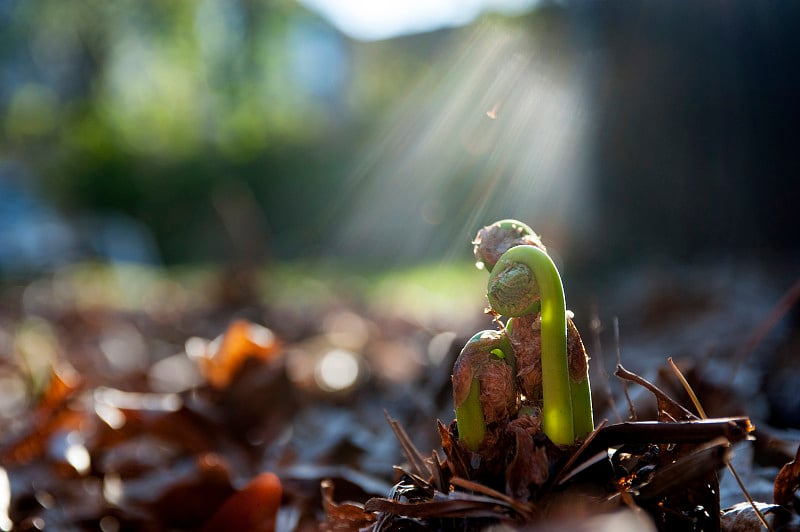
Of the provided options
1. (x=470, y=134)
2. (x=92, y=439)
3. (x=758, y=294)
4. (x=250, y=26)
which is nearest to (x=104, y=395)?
(x=92, y=439)

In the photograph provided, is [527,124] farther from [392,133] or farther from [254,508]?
[392,133]

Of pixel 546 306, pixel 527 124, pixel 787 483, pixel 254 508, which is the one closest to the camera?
pixel 546 306

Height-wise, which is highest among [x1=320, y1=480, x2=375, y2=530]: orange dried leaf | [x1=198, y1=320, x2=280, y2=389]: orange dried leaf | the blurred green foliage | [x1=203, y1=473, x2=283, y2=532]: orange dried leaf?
[x1=320, y1=480, x2=375, y2=530]: orange dried leaf

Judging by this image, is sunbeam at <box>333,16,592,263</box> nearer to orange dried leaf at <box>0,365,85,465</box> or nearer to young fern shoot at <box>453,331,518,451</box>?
orange dried leaf at <box>0,365,85,465</box>

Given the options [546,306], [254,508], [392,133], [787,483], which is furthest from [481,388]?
[392,133]

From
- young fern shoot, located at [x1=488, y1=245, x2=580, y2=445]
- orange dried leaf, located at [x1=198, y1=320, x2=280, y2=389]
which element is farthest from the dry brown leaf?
orange dried leaf, located at [x1=198, y1=320, x2=280, y2=389]

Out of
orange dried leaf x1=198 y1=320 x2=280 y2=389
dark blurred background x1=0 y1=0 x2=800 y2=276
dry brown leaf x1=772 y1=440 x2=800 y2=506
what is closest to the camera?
dry brown leaf x1=772 y1=440 x2=800 y2=506

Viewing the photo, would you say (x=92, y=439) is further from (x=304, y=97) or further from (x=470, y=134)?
(x=304, y=97)

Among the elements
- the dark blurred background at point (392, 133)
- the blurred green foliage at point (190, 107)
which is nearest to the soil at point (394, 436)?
the dark blurred background at point (392, 133)
